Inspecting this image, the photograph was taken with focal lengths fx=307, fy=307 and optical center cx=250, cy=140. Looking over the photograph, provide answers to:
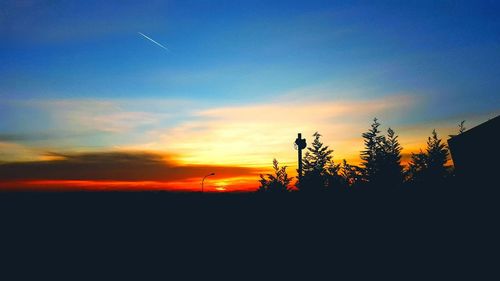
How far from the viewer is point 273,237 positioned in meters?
13.9

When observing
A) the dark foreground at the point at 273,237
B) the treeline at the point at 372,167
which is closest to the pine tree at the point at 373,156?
the treeline at the point at 372,167

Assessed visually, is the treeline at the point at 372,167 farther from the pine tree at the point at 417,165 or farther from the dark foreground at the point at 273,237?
the dark foreground at the point at 273,237

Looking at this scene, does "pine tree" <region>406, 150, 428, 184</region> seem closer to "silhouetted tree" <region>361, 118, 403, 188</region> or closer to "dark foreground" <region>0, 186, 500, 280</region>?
"silhouetted tree" <region>361, 118, 403, 188</region>

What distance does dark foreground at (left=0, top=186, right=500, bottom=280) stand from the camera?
8.77 meters

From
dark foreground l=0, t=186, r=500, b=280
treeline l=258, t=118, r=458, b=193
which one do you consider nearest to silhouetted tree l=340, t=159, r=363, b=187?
treeline l=258, t=118, r=458, b=193

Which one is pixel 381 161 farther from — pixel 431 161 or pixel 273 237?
pixel 273 237

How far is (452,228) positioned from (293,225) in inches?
263

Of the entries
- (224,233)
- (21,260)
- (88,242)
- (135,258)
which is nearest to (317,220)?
(224,233)

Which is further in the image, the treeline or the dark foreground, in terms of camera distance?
the treeline

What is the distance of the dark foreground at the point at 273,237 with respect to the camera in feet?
28.8

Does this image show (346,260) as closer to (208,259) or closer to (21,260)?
(208,259)

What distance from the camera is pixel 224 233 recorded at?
1567cm

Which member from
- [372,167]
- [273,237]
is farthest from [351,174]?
[273,237]

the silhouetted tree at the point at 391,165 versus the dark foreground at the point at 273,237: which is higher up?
the silhouetted tree at the point at 391,165
